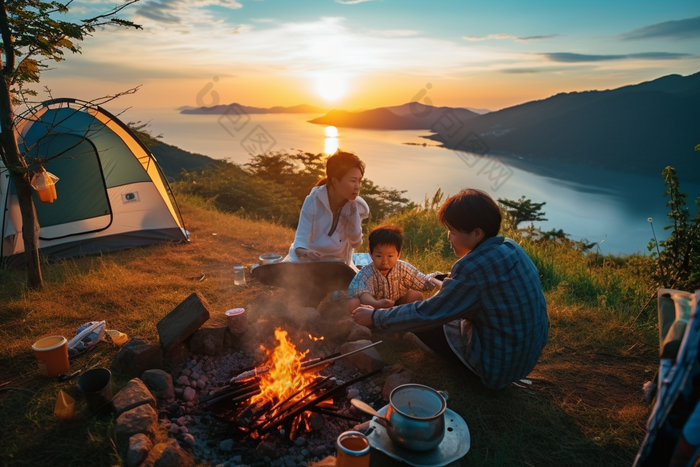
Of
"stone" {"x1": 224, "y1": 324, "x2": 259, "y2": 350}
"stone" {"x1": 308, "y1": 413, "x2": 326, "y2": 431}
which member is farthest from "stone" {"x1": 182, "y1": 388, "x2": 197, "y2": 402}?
"stone" {"x1": 308, "y1": 413, "x2": 326, "y2": 431}

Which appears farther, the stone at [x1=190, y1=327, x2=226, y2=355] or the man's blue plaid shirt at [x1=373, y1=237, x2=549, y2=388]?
the stone at [x1=190, y1=327, x2=226, y2=355]

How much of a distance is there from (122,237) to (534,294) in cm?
608

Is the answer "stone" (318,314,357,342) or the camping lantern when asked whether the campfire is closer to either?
"stone" (318,314,357,342)

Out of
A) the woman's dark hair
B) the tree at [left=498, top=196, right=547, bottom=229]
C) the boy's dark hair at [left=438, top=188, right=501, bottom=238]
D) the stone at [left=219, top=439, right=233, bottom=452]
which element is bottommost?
the tree at [left=498, top=196, right=547, bottom=229]

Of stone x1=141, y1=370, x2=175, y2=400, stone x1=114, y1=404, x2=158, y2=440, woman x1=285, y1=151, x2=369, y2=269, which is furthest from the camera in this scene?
woman x1=285, y1=151, x2=369, y2=269

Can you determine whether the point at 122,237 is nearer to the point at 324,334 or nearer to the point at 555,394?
the point at 324,334

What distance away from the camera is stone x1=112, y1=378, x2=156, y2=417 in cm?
241

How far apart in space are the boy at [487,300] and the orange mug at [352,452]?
0.78m

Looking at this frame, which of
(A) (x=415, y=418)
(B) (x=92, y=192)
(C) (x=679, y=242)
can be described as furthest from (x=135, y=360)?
(C) (x=679, y=242)

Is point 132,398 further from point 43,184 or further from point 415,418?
point 43,184

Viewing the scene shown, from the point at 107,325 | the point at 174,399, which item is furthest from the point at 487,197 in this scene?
the point at 107,325

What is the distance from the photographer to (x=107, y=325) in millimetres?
3748

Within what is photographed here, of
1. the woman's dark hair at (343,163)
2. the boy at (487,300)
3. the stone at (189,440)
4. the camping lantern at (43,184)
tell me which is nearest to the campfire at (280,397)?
the stone at (189,440)

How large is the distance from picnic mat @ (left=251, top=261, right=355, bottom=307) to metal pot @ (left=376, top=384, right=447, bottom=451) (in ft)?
6.36
